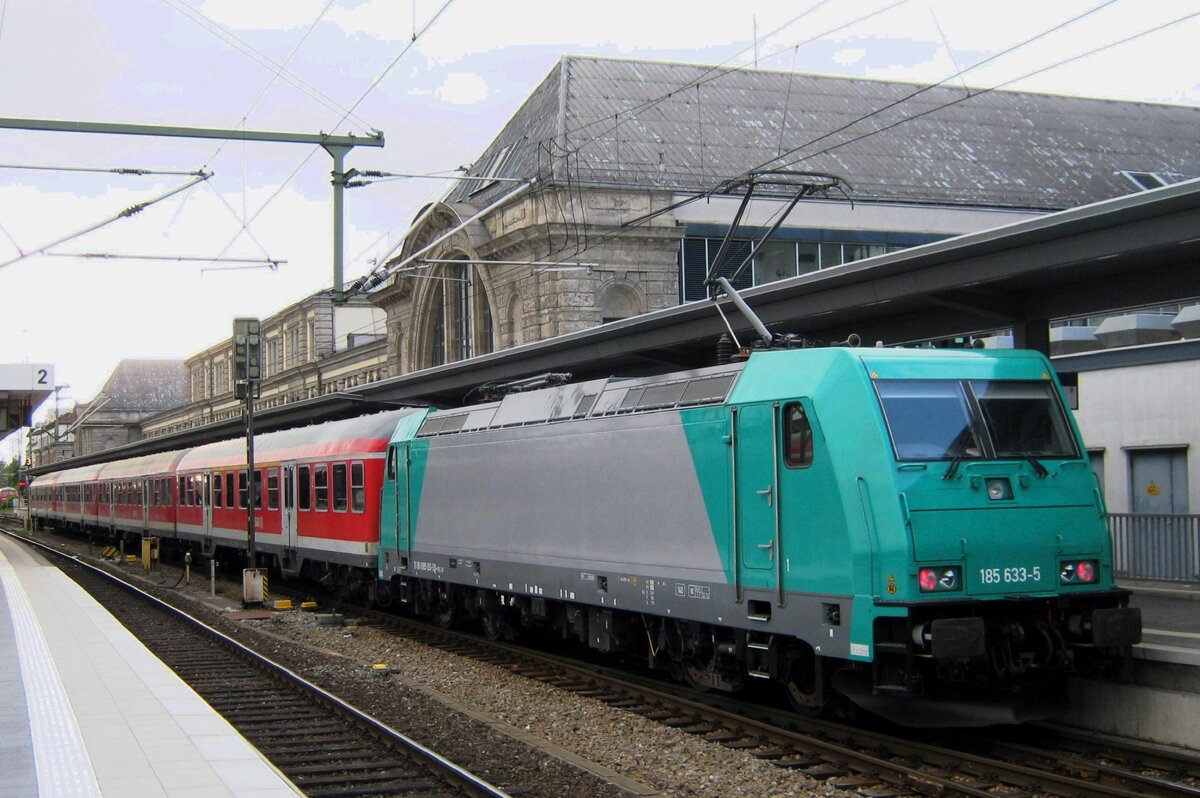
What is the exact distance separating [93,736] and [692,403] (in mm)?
6113

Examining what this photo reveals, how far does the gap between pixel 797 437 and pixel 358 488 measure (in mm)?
12610

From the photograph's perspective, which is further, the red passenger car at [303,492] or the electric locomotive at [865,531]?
the red passenger car at [303,492]

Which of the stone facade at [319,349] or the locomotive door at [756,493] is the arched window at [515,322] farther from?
the locomotive door at [756,493]

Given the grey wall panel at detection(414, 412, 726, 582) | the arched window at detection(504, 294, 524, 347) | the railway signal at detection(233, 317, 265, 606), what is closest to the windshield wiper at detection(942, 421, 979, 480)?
the grey wall panel at detection(414, 412, 726, 582)

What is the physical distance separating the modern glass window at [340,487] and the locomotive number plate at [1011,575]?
14546 mm

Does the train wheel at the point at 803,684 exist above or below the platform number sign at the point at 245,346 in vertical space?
below

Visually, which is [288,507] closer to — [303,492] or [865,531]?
[303,492]

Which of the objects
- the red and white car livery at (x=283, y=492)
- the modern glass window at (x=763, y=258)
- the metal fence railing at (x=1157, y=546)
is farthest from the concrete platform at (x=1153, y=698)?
the modern glass window at (x=763, y=258)

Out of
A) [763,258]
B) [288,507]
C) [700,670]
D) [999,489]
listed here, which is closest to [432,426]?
[700,670]

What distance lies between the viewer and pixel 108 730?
1084 centimetres

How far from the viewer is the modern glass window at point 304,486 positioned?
2484cm

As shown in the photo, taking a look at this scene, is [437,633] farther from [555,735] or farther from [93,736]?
[93,736]

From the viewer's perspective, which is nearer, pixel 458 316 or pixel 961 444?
pixel 961 444

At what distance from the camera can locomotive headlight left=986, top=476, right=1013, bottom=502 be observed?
10.5 metres
